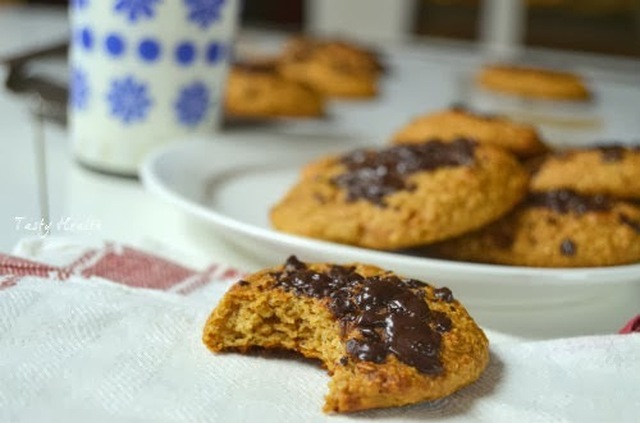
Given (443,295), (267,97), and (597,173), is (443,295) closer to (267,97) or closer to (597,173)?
(597,173)

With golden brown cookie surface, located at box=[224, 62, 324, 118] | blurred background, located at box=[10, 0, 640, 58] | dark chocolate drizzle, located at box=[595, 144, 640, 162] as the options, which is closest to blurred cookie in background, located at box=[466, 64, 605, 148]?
golden brown cookie surface, located at box=[224, 62, 324, 118]

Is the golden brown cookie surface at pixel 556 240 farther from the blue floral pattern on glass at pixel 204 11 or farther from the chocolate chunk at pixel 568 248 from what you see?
the blue floral pattern on glass at pixel 204 11

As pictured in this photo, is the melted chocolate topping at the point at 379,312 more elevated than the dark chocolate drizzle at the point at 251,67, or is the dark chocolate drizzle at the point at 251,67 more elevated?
the melted chocolate topping at the point at 379,312

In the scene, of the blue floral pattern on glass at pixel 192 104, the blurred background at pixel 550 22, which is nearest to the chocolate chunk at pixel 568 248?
the blue floral pattern on glass at pixel 192 104

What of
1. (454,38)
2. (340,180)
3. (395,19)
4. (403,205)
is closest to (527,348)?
(403,205)

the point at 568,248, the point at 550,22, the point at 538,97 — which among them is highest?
the point at 568,248

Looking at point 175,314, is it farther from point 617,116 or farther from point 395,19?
point 395,19

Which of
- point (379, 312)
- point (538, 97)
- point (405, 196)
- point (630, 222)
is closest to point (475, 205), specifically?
point (405, 196)
